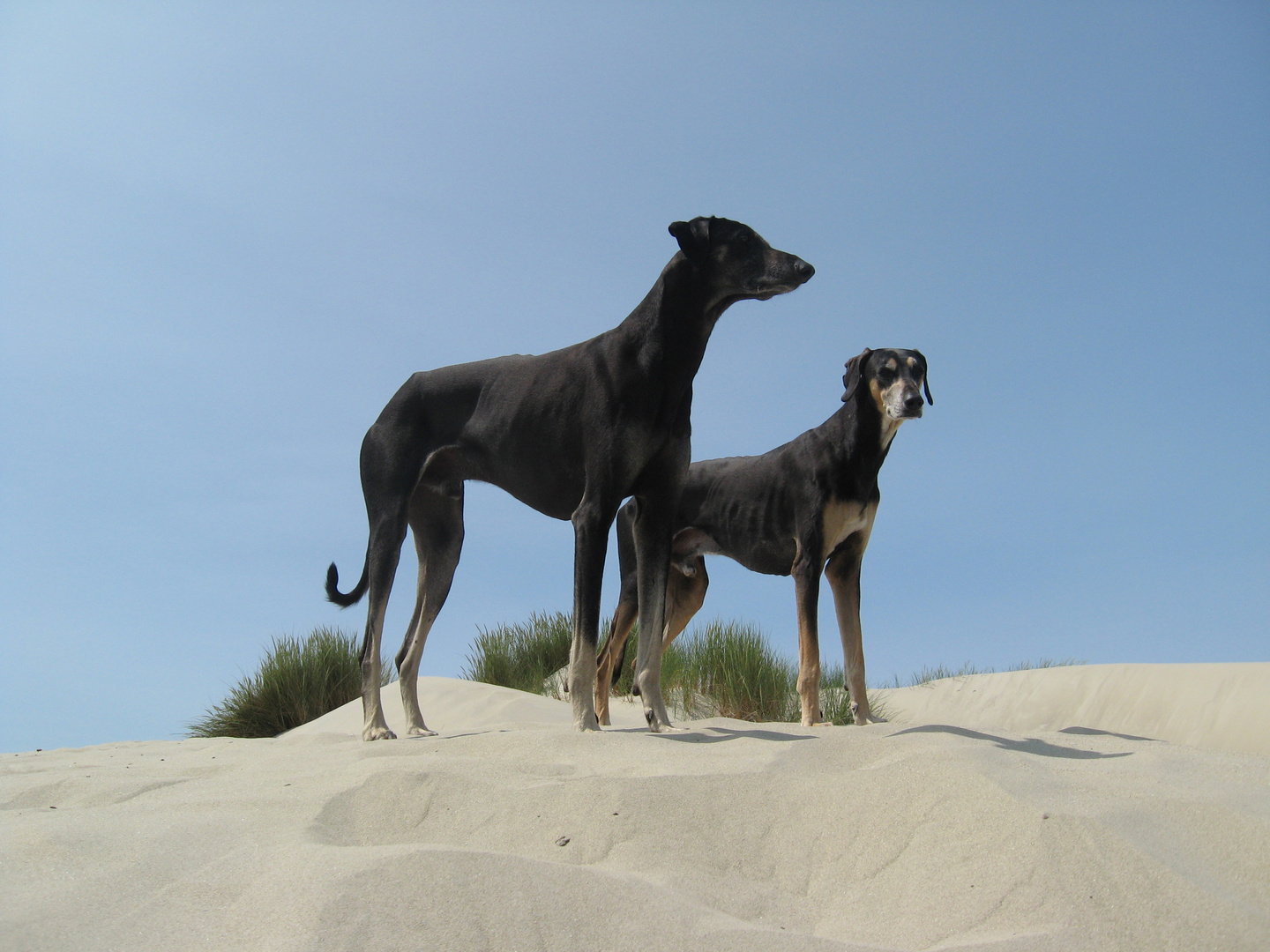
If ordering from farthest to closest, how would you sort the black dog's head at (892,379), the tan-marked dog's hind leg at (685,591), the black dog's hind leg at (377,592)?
the tan-marked dog's hind leg at (685,591)
the black dog's head at (892,379)
the black dog's hind leg at (377,592)

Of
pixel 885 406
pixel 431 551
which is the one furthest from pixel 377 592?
pixel 885 406

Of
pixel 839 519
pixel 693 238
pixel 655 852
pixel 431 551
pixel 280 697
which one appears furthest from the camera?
pixel 280 697

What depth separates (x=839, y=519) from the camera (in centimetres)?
673

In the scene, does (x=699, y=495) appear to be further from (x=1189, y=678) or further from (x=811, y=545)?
(x=1189, y=678)

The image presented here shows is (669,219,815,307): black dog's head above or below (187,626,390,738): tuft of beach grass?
above

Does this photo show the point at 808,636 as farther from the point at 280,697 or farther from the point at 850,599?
the point at 280,697

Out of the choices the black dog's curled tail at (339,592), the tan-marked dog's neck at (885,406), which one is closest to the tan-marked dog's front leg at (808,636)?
the tan-marked dog's neck at (885,406)

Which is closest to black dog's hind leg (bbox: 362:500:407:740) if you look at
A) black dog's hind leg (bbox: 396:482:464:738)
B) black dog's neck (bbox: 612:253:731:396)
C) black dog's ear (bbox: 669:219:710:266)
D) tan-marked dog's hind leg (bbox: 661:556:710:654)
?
black dog's hind leg (bbox: 396:482:464:738)

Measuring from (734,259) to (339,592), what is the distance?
11.8ft

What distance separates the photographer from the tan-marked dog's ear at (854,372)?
6996 millimetres

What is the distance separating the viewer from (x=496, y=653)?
13594mm

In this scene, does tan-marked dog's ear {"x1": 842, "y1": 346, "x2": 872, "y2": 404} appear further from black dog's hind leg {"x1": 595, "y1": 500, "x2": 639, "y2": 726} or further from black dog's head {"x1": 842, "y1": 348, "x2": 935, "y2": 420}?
black dog's hind leg {"x1": 595, "y1": 500, "x2": 639, "y2": 726}

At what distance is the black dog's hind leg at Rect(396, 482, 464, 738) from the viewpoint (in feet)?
20.3

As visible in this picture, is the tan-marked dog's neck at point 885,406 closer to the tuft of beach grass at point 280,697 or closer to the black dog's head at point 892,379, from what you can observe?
the black dog's head at point 892,379
